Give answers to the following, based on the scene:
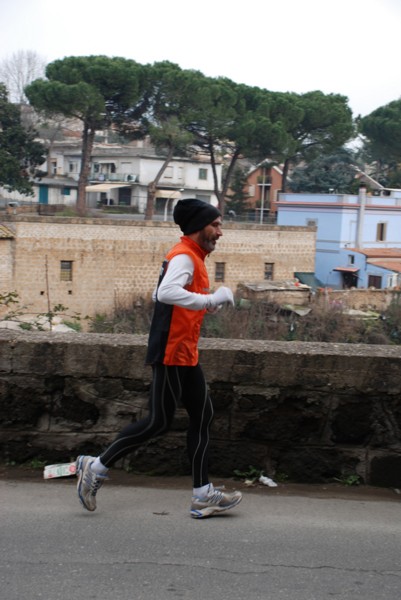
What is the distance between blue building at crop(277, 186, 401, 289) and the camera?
53.6m

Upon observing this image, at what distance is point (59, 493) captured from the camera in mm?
4250

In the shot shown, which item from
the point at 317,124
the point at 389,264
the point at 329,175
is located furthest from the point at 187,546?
the point at 329,175

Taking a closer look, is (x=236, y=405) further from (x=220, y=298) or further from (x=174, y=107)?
(x=174, y=107)

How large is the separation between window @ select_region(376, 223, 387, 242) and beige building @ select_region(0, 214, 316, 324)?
33.9ft

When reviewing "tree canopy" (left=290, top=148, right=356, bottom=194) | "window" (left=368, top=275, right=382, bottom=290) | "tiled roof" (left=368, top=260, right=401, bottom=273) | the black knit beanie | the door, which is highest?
"tree canopy" (left=290, top=148, right=356, bottom=194)

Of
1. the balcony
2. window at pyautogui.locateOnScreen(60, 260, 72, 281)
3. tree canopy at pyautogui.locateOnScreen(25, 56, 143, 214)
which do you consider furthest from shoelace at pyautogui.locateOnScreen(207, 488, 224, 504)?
the balcony

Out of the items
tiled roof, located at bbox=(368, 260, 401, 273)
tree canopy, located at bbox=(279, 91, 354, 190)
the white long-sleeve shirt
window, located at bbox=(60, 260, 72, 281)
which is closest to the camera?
the white long-sleeve shirt

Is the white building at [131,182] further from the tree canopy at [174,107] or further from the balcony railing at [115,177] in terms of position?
the tree canopy at [174,107]

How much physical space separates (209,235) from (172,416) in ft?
2.93

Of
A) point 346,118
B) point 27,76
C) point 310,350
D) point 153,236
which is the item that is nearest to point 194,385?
point 310,350

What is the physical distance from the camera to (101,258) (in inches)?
1779

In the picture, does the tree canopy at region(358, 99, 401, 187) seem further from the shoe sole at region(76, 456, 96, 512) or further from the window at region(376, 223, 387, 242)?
the shoe sole at region(76, 456, 96, 512)

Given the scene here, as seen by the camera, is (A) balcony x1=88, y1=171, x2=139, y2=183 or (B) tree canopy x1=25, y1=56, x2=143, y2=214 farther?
(A) balcony x1=88, y1=171, x2=139, y2=183

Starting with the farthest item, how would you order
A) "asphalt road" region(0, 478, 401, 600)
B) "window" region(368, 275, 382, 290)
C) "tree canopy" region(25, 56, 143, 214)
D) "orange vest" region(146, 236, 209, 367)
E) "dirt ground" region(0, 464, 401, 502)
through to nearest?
"tree canopy" region(25, 56, 143, 214), "window" region(368, 275, 382, 290), "dirt ground" region(0, 464, 401, 502), "orange vest" region(146, 236, 209, 367), "asphalt road" region(0, 478, 401, 600)
